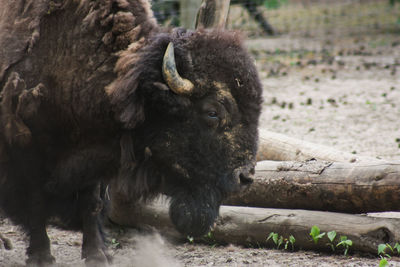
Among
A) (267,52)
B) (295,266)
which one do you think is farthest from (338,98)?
(295,266)

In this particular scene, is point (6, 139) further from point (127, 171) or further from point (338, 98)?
point (338, 98)

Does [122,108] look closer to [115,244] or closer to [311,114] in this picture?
[115,244]

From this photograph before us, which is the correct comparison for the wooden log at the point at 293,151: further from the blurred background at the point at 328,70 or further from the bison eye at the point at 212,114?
the bison eye at the point at 212,114

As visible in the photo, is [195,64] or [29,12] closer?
[195,64]

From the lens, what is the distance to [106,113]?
3326 mm

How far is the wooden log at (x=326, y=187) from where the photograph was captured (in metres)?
3.64

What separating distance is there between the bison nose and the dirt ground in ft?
2.53

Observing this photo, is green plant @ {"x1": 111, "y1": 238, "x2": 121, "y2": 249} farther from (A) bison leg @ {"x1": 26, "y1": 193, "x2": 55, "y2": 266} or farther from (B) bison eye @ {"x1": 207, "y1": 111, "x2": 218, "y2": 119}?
(B) bison eye @ {"x1": 207, "y1": 111, "x2": 218, "y2": 119}

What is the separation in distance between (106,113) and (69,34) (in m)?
0.56

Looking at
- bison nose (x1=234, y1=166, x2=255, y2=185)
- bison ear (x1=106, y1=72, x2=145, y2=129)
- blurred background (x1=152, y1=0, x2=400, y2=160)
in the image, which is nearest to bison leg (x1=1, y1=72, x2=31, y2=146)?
bison ear (x1=106, y1=72, x2=145, y2=129)

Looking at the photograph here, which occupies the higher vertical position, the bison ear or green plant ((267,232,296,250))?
the bison ear

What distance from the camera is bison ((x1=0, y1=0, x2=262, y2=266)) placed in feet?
10.6

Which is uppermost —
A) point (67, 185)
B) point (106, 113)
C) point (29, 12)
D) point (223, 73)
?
point (29, 12)

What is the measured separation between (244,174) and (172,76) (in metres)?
0.70
